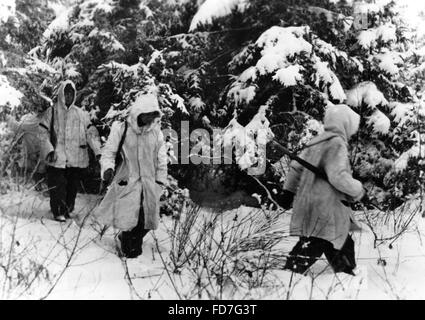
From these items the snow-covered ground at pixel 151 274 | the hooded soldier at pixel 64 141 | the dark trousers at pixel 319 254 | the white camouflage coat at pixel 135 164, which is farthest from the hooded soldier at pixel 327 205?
the hooded soldier at pixel 64 141

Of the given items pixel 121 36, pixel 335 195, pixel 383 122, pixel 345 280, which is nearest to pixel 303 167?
pixel 335 195

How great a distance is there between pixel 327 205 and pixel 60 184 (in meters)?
3.67

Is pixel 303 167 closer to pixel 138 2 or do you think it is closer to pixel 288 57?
pixel 288 57

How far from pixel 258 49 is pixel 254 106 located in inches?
35.9

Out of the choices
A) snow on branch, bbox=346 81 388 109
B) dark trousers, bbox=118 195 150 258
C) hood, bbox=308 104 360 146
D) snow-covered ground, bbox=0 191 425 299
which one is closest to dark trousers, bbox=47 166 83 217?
snow-covered ground, bbox=0 191 425 299

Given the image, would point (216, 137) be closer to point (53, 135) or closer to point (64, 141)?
point (64, 141)

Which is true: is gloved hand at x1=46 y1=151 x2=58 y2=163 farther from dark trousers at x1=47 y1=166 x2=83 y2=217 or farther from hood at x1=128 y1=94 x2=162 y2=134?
hood at x1=128 y1=94 x2=162 y2=134

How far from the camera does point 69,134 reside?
6.23 m

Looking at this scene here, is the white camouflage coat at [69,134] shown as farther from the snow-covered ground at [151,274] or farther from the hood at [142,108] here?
the hood at [142,108]

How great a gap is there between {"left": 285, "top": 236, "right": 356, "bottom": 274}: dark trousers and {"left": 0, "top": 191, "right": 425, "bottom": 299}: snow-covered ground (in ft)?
0.30

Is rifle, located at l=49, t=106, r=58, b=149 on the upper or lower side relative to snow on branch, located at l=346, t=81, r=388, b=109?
lower

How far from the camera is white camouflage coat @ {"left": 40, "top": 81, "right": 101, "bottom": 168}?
6129 millimetres

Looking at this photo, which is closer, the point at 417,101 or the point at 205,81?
the point at 417,101

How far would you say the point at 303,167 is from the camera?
4488 millimetres
